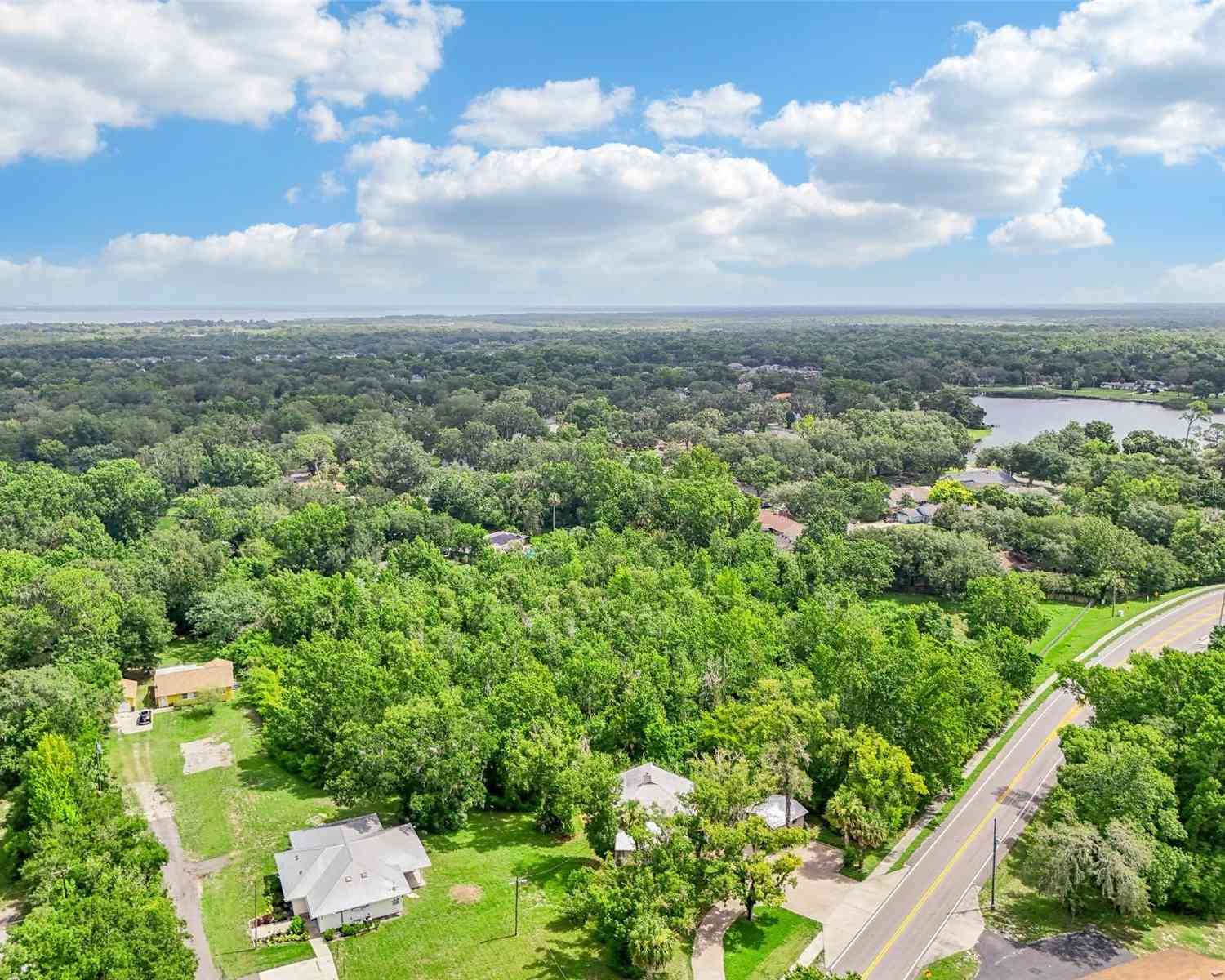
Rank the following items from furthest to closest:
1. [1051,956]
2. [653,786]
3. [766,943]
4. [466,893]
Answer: [653,786]
[466,893]
[766,943]
[1051,956]

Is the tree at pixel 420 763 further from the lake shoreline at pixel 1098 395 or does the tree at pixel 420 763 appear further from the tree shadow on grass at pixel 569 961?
the lake shoreline at pixel 1098 395

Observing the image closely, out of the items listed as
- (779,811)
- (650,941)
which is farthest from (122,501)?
(650,941)

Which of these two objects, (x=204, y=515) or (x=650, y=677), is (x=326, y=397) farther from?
(x=650, y=677)

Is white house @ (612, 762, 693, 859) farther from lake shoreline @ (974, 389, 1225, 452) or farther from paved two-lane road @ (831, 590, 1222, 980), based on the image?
lake shoreline @ (974, 389, 1225, 452)

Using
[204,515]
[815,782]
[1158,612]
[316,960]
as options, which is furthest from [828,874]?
[204,515]

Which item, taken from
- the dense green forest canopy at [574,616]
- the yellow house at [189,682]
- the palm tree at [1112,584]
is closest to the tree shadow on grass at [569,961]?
the dense green forest canopy at [574,616]

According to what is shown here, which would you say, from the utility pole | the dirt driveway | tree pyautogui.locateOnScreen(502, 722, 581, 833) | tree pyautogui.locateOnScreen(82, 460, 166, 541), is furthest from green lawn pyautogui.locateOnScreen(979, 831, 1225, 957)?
tree pyautogui.locateOnScreen(82, 460, 166, 541)

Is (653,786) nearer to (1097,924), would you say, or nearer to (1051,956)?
(1051,956)
